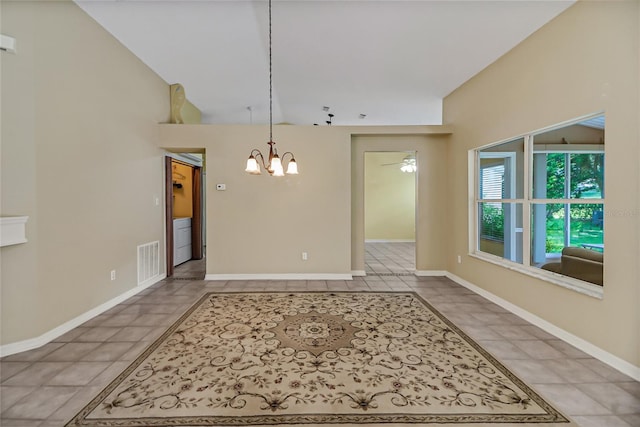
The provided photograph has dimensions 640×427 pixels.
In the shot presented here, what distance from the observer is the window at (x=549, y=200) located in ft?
8.20

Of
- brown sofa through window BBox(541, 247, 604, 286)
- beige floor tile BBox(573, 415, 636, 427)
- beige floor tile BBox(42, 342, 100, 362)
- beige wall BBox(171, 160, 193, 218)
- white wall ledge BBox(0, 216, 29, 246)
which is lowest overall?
beige floor tile BBox(573, 415, 636, 427)

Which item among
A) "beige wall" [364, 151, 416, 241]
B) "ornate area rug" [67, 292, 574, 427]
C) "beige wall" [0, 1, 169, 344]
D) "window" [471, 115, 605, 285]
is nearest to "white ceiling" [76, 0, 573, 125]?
"beige wall" [0, 1, 169, 344]

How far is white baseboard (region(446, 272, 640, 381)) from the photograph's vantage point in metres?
2.14

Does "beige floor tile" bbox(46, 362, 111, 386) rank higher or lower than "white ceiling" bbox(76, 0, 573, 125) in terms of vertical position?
lower

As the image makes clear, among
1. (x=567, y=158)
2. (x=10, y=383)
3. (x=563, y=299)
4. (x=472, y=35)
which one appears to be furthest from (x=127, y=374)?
(x=472, y=35)

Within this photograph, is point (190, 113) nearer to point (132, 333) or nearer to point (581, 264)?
point (132, 333)

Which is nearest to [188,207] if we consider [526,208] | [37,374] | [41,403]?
[37,374]

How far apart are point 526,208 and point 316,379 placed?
119 inches

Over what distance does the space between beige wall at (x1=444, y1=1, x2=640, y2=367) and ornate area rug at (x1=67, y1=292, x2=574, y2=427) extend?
3.24 ft

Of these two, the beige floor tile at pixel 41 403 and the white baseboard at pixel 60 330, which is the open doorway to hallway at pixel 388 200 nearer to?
the white baseboard at pixel 60 330

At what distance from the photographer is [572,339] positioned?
2.58m

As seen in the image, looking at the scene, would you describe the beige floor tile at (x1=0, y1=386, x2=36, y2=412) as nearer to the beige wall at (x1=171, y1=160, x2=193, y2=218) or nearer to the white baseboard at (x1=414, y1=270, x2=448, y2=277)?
the beige wall at (x1=171, y1=160, x2=193, y2=218)

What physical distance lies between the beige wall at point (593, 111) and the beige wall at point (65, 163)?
494cm

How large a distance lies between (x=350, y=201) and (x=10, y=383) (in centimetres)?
417
